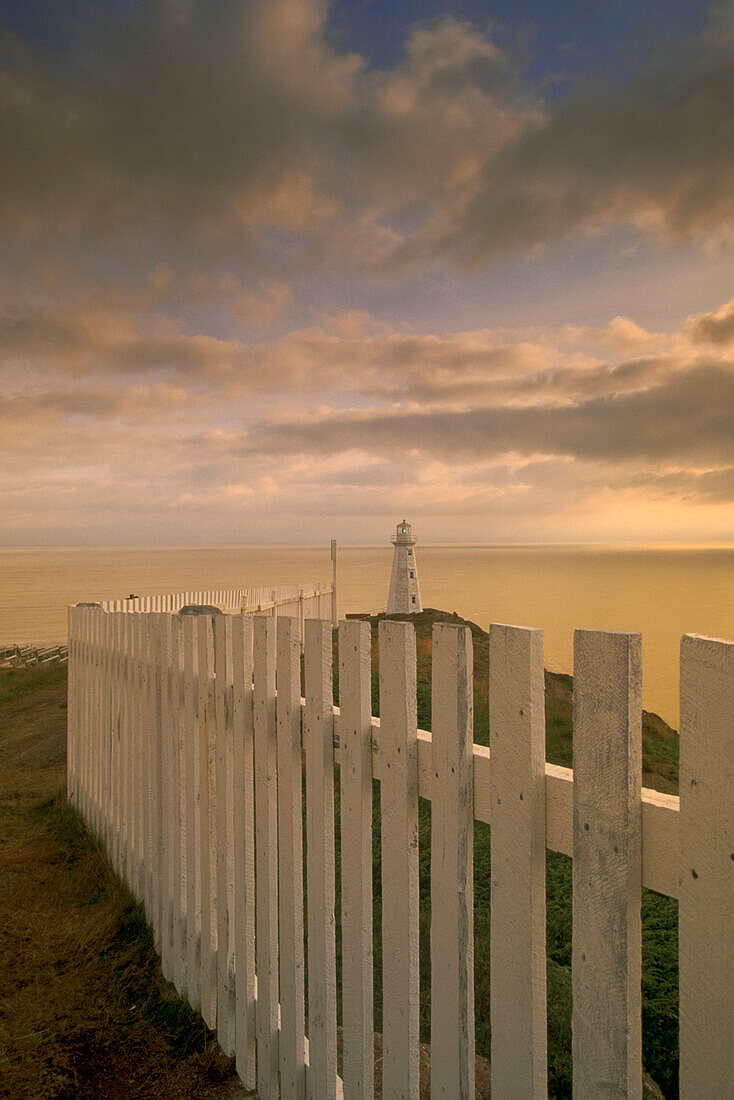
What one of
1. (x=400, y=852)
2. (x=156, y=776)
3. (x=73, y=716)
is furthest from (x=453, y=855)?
(x=73, y=716)

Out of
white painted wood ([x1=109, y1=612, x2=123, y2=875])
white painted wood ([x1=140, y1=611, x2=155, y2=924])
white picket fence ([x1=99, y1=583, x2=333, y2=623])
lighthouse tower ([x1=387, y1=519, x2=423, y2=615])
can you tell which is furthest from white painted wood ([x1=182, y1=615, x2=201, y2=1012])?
lighthouse tower ([x1=387, y1=519, x2=423, y2=615])

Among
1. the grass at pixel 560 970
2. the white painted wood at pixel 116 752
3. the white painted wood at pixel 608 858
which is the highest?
the white painted wood at pixel 608 858

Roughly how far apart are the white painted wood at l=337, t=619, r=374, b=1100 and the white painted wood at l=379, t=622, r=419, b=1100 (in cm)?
11

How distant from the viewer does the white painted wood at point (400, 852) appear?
61.9 inches

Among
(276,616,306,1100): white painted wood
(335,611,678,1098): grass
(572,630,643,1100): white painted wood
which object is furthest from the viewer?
(335,611,678,1098): grass

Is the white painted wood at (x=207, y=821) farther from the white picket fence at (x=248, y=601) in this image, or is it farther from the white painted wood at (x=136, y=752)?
the white picket fence at (x=248, y=601)

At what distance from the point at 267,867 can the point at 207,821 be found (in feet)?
2.20

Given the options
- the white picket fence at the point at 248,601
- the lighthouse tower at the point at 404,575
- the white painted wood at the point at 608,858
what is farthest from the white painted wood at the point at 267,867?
the lighthouse tower at the point at 404,575

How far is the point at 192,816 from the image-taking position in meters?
2.99

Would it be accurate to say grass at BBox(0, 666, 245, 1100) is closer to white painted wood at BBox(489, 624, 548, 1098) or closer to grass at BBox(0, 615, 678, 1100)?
grass at BBox(0, 615, 678, 1100)

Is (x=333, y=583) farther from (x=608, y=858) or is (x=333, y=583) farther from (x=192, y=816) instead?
(x=608, y=858)

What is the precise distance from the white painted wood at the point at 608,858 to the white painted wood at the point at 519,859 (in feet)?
0.33

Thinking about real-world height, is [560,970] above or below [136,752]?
below

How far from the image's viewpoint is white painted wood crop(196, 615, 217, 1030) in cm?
271
